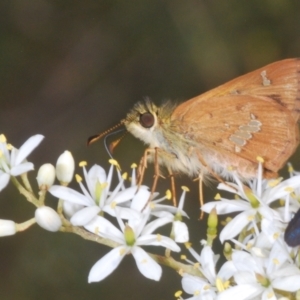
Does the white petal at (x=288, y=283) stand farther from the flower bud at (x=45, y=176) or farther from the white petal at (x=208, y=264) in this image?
the flower bud at (x=45, y=176)

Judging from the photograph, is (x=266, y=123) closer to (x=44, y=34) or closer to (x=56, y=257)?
(x=56, y=257)

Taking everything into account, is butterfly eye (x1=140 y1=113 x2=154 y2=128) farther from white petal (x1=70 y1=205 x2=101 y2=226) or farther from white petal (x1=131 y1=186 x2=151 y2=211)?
white petal (x1=70 y1=205 x2=101 y2=226)

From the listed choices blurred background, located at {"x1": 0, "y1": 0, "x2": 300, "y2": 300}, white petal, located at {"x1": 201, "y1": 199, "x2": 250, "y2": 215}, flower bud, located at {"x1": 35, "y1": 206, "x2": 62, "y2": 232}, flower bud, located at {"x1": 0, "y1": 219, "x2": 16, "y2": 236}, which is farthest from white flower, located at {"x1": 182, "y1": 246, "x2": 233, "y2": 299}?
blurred background, located at {"x1": 0, "y1": 0, "x2": 300, "y2": 300}

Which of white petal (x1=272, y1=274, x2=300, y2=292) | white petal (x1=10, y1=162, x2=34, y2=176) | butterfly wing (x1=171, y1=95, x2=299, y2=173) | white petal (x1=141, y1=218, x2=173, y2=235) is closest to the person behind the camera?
white petal (x1=272, y1=274, x2=300, y2=292)

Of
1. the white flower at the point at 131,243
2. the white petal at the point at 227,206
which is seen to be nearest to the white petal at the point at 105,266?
the white flower at the point at 131,243

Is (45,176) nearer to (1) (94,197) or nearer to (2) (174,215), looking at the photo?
(1) (94,197)

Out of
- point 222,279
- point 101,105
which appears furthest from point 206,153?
point 101,105

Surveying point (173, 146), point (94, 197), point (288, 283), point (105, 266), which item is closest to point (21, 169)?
point (94, 197)
